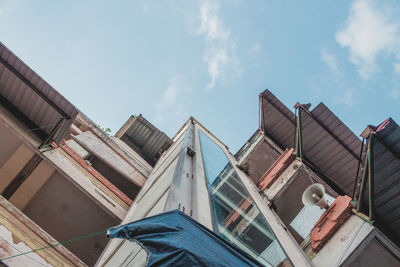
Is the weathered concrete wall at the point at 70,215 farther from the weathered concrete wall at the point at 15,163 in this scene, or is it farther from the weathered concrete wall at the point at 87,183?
the weathered concrete wall at the point at 15,163

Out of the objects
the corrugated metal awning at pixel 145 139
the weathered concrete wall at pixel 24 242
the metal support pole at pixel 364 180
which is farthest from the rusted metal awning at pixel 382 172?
the corrugated metal awning at pixel 145 139

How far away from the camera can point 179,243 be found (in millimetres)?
1420

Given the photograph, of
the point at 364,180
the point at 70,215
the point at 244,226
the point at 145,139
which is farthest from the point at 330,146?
the point at 145,139

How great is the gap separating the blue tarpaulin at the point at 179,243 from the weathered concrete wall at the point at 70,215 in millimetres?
4333

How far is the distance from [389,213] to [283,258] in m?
3.46

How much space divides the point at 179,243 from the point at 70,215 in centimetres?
529

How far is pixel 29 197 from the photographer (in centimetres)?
542

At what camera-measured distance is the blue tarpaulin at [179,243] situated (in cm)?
134

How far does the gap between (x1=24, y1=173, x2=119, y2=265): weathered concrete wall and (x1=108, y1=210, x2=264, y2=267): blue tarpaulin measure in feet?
14.2

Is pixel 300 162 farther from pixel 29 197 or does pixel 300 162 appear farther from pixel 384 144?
pixel 29 197

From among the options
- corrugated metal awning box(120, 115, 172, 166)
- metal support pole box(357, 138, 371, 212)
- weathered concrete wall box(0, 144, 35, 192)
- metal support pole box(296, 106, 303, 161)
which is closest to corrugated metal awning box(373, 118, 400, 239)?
metal support pole box(357, 138, 371, 212)

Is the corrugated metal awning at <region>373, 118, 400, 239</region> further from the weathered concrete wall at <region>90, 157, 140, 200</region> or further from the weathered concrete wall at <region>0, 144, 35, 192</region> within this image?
the weathered concrete wall at <region>0, 144, 35, 192</region>

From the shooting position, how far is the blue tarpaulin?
1344 millimetres

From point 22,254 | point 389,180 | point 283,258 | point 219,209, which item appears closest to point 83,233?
point 22,254
